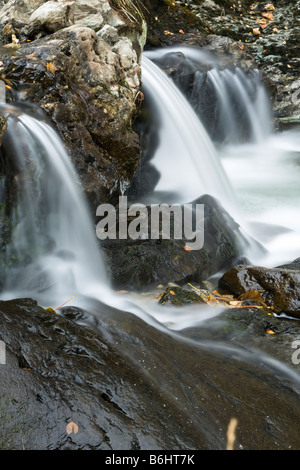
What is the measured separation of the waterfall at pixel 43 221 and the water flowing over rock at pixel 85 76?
27 cm

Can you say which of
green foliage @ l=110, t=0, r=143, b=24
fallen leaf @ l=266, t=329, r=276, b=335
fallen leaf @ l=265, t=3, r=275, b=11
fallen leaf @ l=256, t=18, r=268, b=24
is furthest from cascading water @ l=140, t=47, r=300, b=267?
fallen leaf @ l=265, t=3, r=275, b=11

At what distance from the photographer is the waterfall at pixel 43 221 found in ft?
12.4

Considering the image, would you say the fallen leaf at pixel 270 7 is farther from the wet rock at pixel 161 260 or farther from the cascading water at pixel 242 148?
the wet rock at pixel 161 260

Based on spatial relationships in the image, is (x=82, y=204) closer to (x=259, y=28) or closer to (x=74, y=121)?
(x=74, y=121)

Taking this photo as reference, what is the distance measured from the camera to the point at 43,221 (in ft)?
13.4

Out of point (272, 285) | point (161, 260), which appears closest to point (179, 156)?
point (161, 260)

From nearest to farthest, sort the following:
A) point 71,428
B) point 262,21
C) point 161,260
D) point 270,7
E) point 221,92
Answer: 1. point 71,428
2. point 161,260
3. point 221,92
4. point 262,21
5. point 270,7

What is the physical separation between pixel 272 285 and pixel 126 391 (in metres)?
2.22

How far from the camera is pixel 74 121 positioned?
4.59 metres

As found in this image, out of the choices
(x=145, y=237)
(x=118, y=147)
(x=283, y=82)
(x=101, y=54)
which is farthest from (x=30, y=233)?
(x=283, y=82)

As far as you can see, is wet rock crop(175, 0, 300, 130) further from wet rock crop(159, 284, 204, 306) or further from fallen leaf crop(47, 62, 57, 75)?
wet rock crop(159, 284, 204, 306)

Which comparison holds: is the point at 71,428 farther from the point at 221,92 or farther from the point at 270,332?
the point at 221,92
